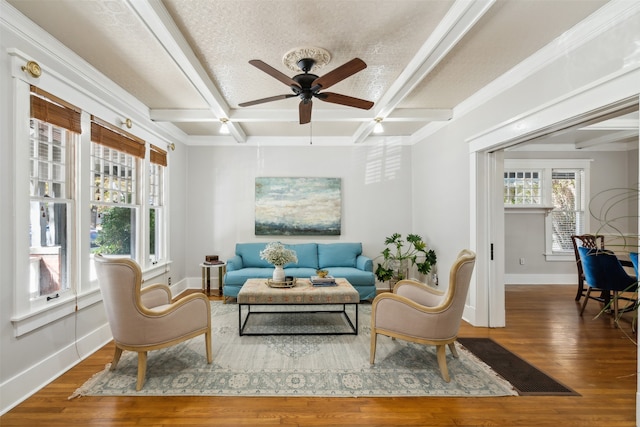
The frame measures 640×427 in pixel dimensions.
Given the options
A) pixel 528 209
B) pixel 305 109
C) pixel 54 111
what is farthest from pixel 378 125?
pixel 528 209

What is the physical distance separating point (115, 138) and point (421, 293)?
3.56 m

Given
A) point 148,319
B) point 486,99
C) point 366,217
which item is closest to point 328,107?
point 486,99

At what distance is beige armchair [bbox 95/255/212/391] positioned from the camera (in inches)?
90.4

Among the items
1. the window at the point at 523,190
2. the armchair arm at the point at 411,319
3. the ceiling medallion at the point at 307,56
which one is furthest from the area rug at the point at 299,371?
the window at the point at 523,190

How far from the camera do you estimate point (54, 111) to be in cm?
251

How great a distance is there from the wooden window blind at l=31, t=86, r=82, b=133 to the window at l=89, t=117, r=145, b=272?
30cm

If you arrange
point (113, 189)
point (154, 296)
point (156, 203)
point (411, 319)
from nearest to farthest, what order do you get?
point (411, 319) → point (154, 296) → point (113, 189) → point (156, 203)

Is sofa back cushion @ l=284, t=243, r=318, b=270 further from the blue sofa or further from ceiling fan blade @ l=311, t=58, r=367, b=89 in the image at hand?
ceiling fan blade @ l=311, t=58, r=367, b=89

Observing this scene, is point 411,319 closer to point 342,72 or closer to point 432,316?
point 432,316

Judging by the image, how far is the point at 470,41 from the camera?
2.45 m

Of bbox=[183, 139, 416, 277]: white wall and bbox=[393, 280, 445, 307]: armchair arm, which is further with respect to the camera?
bbox=[183, 139, 416, 277]: white wall

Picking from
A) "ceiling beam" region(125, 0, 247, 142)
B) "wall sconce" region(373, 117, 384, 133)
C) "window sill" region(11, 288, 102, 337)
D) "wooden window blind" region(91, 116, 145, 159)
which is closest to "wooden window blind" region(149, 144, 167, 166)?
"wooden window blind" region(91, 116, 145, 159)

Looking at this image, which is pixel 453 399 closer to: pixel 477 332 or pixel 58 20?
pixel 477 332

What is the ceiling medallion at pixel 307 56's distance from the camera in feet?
8.37
